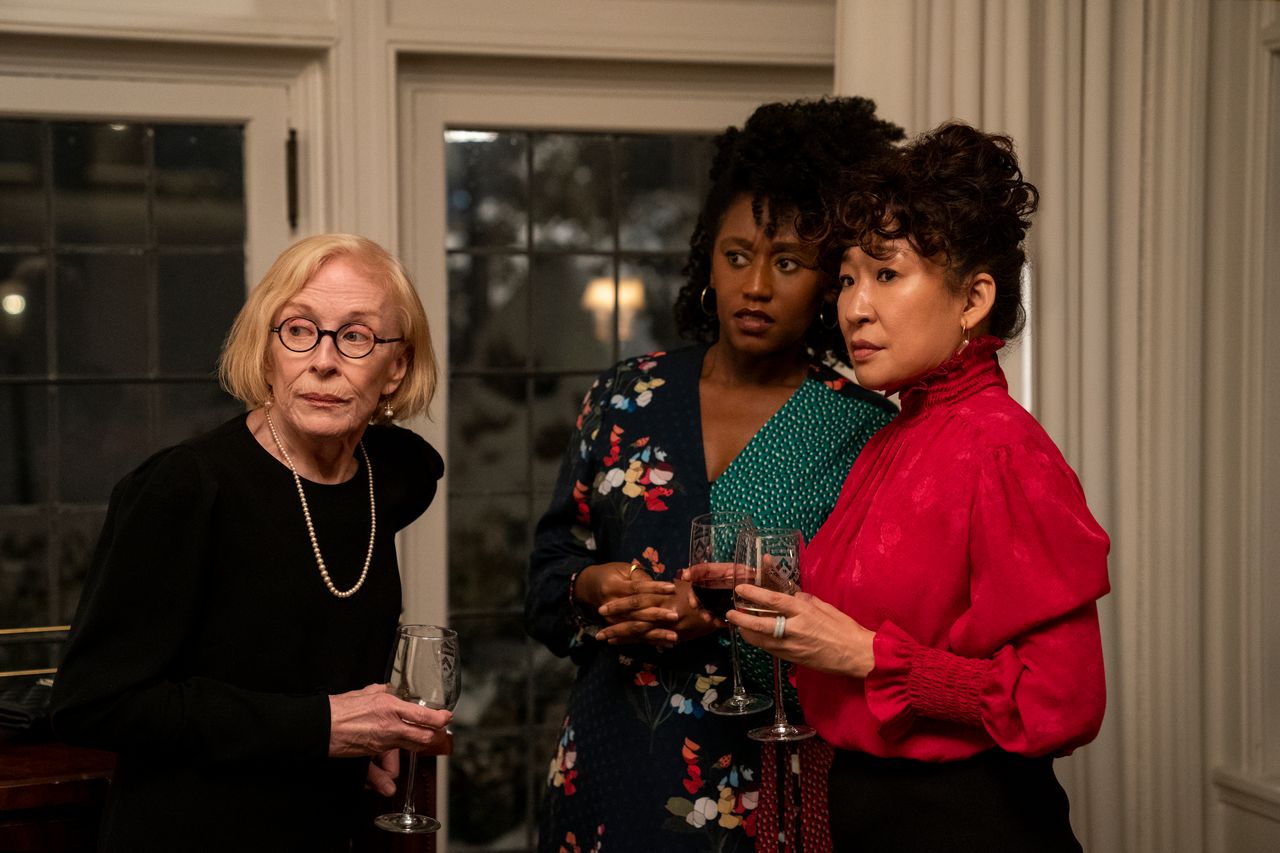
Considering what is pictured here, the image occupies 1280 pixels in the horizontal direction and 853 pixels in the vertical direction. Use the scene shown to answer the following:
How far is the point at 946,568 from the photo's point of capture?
4.71 feet

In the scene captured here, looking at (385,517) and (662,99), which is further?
(662,99)

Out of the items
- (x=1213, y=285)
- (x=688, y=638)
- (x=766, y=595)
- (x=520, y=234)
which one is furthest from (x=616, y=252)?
(x=766, y=595)

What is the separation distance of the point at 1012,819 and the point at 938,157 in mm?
745

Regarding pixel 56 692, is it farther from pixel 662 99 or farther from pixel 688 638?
pixel 662 99

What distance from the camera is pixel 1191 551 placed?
2602 mm

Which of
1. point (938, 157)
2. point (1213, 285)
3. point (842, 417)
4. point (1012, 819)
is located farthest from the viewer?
point (1213, 285)

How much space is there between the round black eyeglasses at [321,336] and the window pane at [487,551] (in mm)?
1468

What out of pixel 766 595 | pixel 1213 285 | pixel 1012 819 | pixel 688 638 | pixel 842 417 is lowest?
pixel 1012 819

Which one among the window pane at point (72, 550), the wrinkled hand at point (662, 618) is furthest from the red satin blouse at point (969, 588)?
the window pane at point (72, 550)

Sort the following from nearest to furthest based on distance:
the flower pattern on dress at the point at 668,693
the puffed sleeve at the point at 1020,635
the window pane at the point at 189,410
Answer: the puffed sleeve at the point at 1020,635 → the flower pattern on dress at the point at 668,693 → the window pane at the point at 189,410

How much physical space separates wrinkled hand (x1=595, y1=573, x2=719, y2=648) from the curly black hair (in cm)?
49

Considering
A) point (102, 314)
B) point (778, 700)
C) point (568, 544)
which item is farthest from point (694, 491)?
point (102, 314)

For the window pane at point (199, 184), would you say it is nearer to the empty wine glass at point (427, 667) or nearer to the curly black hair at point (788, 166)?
the curly black hair at point (788, 166)

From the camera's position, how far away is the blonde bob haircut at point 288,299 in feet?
5.29
